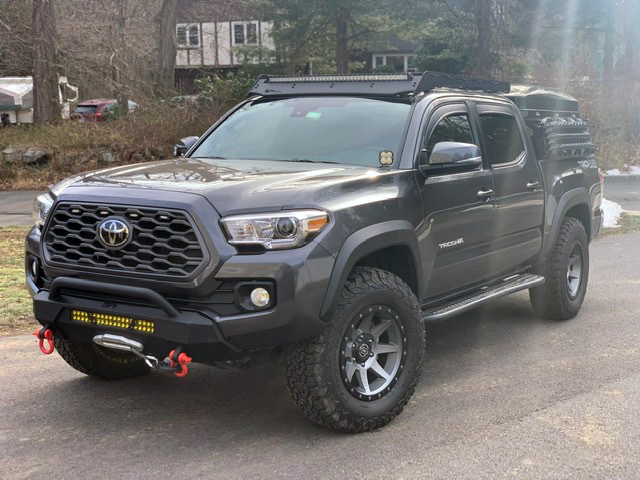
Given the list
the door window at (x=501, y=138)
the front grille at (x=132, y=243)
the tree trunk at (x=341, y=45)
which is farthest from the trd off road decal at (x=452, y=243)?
the tree trunk at (x=341, y=45)

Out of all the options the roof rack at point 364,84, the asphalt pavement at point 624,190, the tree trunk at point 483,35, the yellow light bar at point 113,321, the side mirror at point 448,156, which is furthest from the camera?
the tree trunk at point 483,35

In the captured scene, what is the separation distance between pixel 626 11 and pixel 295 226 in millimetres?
26583

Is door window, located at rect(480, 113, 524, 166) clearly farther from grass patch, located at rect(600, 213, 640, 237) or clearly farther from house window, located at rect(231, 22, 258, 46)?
house window, located at rect(231, 22, 258, 46)

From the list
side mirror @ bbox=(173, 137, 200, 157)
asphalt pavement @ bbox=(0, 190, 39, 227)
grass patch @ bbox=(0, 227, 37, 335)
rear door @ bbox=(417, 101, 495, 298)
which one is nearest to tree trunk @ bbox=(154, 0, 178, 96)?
asphalt pavement @ bbox=(0, 190, 39, 227)

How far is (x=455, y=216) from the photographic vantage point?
5121 mm

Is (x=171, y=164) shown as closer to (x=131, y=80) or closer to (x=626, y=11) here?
(x=131, y=80)

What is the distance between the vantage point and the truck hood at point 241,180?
12.9 ft

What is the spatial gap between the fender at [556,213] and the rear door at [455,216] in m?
1.02

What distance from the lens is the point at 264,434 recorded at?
4262 millimetres

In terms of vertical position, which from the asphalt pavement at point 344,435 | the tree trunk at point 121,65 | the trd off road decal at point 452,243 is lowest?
the asphalt pavement at point 344,435

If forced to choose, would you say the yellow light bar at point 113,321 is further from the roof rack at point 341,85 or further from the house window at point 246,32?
the house window at point 246,32

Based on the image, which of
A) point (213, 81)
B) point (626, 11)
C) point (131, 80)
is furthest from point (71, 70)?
point (626, 11)

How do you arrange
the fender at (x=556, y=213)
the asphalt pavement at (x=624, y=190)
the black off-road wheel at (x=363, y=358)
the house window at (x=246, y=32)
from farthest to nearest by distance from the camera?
1. the house window at (x=246, y=32)
2. the asphalt pavement at (x=624, y=190)
3. the fender at (x=556, y=213)
4. the black off-road wheel at (x=363, y=358)

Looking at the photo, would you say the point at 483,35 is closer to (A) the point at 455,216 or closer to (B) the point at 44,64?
(B) the point at 44,64
